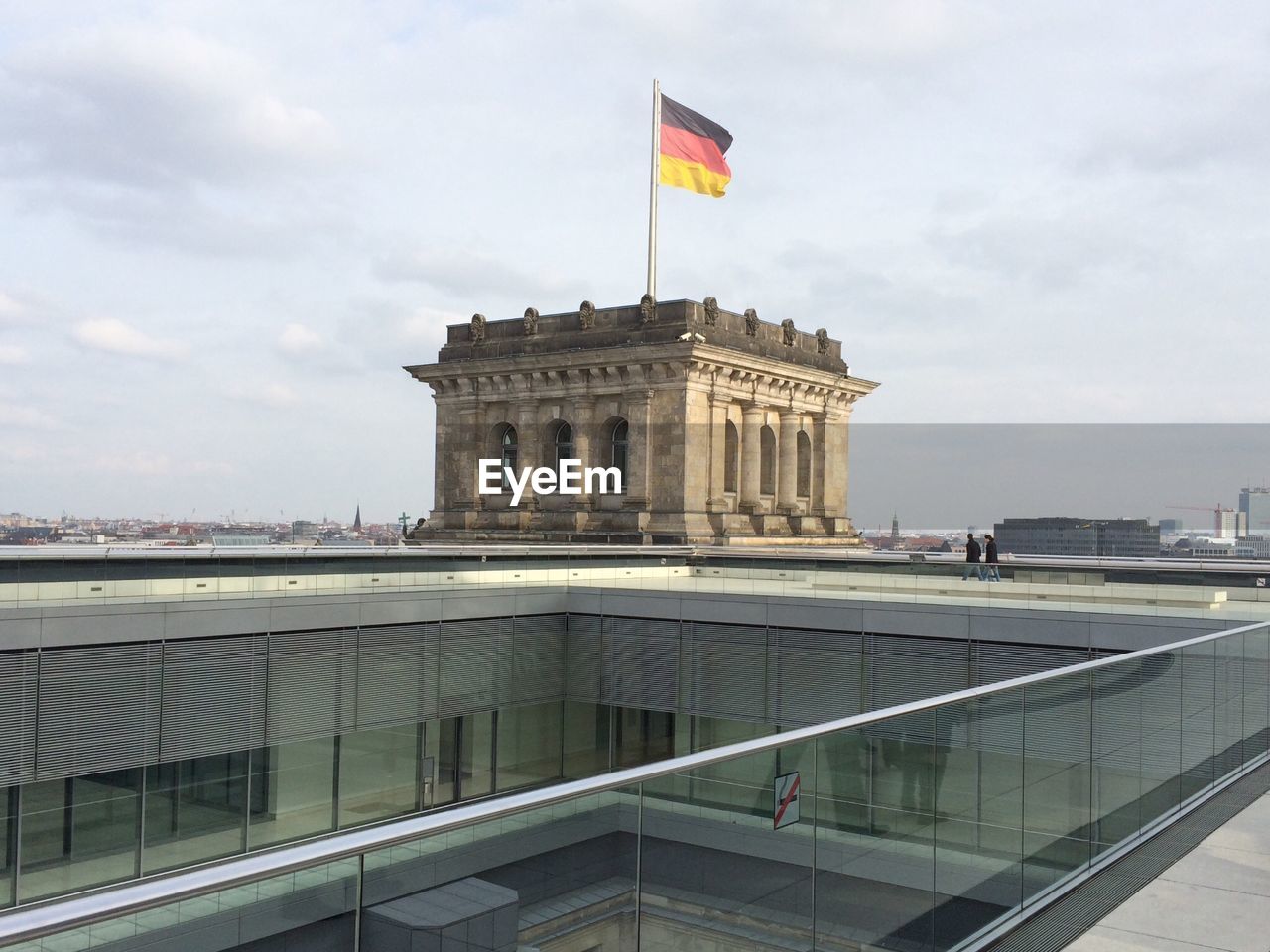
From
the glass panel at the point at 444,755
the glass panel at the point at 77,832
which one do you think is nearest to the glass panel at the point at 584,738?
the glass panel at the point at 444,755

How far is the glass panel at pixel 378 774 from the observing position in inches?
952

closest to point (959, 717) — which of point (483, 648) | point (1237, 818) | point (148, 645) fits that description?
point (1237, 818)

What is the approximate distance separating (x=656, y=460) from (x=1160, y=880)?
4118 cm

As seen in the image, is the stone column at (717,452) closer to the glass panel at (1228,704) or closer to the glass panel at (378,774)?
the glass panel at (378,774)

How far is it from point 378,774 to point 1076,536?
2146 inches

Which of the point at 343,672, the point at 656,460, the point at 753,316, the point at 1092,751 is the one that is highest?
the point at 753,316

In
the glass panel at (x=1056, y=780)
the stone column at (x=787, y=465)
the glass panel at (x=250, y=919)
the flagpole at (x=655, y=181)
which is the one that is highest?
the flagpole at (x=655, y=181)

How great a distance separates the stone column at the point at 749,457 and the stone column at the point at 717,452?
2.07 metres

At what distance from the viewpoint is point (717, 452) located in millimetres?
50375

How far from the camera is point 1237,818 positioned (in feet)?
33.3

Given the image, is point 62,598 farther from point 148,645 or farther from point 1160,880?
point 1160,880

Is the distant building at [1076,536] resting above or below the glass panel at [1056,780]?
above

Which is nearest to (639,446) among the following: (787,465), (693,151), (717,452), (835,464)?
(717,452)

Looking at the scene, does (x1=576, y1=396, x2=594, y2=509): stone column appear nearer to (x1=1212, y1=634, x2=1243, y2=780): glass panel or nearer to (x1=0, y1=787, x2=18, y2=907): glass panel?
(x1=0, y1=787, x2=18, y2=907): glass panel
